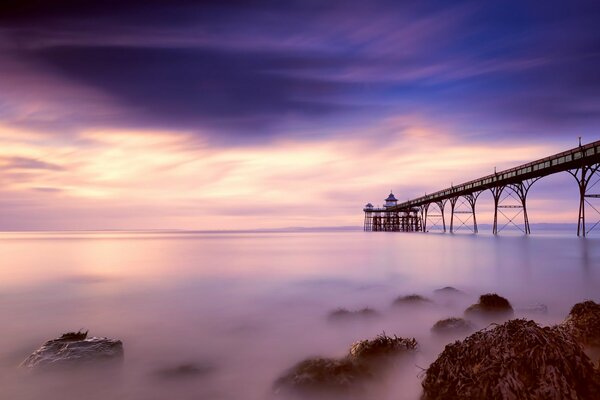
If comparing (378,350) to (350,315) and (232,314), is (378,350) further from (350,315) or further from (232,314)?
(232,314)

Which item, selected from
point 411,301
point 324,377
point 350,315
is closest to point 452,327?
point 350,315

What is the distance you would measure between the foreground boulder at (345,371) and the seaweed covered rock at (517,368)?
145cm

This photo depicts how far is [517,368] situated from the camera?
11.7ft

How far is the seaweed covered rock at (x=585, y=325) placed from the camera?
5.62 meters

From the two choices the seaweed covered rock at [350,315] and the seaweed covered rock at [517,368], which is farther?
the seaweed covered rock at [350,315]

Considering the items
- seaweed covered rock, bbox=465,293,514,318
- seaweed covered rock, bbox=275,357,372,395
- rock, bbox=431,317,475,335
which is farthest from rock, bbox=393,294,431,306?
seaweed covered rock, bbox=275,357,372,395

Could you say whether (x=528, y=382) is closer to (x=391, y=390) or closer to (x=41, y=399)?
(x=391, y=390)

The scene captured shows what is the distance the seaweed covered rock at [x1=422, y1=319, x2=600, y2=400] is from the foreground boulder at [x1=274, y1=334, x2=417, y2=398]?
57.1 inches

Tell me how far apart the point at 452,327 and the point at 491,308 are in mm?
2199

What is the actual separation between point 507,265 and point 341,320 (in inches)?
658

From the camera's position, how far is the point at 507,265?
73.0 feet

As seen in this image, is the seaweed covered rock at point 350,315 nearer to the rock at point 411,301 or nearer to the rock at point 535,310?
the rock at point 411,301

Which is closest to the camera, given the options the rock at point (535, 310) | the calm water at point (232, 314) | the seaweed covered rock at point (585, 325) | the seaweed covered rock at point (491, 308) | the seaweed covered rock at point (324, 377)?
the seaweed covered rock at point (324, 377)

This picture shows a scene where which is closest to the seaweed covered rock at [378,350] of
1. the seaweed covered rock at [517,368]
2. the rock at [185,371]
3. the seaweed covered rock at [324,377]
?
the seaweed covered rock at [324,377]
